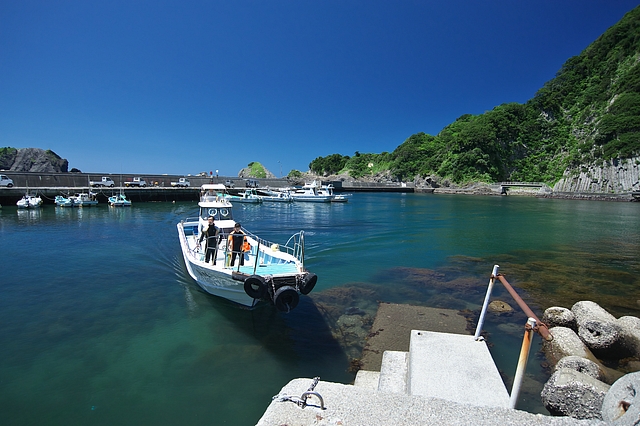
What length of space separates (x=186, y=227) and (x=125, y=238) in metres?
6.60

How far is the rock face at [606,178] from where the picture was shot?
64188mm

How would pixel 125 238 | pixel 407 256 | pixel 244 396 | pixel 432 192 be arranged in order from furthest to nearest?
pixel 432 192
pixel 125 238
pixel 407 256
pixel 244 396

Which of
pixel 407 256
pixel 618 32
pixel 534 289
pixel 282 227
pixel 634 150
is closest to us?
pixel 534 289

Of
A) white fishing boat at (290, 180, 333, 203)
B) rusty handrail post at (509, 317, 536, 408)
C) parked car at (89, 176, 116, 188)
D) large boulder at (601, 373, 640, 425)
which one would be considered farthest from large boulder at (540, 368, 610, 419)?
parked car at (89, 176, 116, 188)

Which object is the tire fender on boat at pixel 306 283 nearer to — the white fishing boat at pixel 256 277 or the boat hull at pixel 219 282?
the white fishing boat at pixel 256 277

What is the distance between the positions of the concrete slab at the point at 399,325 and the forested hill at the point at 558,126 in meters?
86.1

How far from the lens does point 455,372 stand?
513 cm

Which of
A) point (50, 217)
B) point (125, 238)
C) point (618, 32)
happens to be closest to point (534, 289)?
point (125, 238)

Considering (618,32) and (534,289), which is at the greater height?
(618,32)

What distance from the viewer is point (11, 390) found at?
23.8ft

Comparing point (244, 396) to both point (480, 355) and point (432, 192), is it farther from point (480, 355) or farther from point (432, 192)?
point (432, 192)

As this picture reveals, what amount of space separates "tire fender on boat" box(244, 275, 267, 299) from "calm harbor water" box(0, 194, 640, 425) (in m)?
1.40

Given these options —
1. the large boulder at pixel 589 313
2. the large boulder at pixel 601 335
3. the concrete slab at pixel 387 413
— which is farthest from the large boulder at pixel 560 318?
the concrete slab at pixel 387 413

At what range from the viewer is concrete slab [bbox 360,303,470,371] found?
8.64 metres
